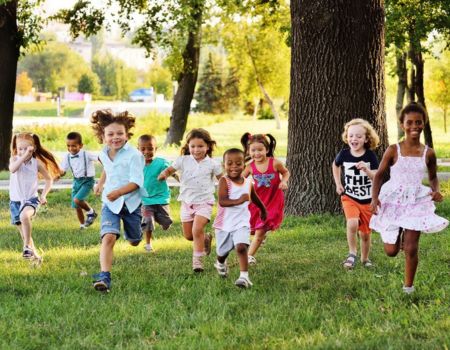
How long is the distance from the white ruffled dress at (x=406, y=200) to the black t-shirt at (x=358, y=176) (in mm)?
1341

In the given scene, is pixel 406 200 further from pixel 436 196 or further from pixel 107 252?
pixel 107 252

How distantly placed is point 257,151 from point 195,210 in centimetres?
92

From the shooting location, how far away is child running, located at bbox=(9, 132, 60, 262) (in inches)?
341

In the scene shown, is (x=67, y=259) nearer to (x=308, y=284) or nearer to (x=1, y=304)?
(x=1, y=304)

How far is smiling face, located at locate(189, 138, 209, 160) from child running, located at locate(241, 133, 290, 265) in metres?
0.55

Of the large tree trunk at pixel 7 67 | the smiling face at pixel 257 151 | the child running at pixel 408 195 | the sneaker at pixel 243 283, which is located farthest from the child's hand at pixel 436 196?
the large tree trunk at pixel 7 67

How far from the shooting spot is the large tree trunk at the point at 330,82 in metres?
11.4

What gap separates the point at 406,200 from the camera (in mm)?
6855

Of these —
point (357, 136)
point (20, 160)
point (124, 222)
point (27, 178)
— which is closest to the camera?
point (124, 222)

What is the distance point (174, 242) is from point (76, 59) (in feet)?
481

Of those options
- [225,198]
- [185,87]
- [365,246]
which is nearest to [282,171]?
[365,246]

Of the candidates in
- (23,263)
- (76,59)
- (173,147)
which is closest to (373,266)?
(23,263)

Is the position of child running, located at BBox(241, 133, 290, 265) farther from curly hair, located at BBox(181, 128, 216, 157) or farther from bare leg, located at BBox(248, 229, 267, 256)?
curly hair, located at BBox(181, 128, 216, 157)

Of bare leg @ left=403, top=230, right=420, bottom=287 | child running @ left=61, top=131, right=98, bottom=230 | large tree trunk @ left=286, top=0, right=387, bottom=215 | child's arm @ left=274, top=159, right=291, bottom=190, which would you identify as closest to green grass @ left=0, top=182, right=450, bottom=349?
bare leg @ left=403, top=230, right=420, bottom=287
